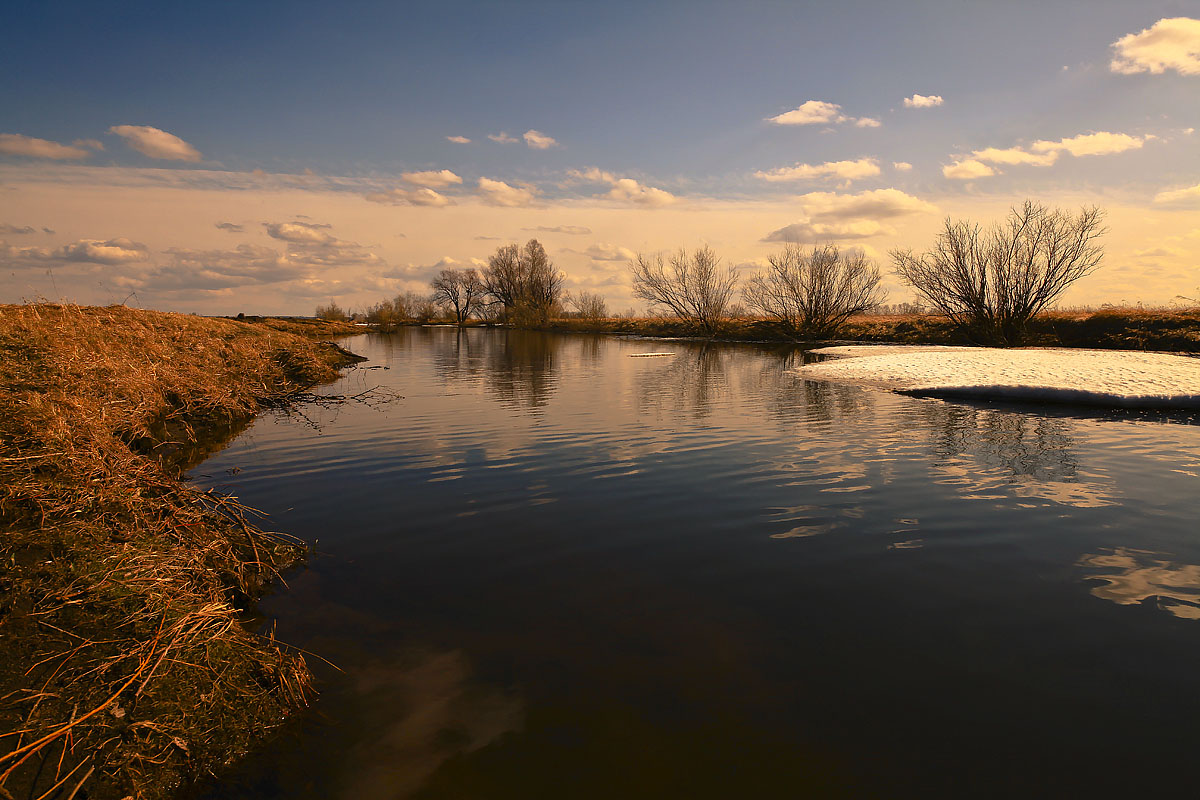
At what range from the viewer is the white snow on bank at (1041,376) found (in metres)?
16.8

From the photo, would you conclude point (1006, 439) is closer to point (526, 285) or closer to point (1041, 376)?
point (1041, 376)

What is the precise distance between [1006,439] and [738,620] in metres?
10.7

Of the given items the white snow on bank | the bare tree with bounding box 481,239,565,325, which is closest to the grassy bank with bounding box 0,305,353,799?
the white snow on bank

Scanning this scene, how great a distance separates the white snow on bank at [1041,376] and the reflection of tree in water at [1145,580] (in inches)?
507

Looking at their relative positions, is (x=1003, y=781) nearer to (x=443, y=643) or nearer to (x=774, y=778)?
(x=774, y=778)

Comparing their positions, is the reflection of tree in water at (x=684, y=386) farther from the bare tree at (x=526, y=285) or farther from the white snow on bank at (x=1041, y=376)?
the bare tree at (x=526, y=285)

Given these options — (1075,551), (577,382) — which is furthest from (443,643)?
(577,382)

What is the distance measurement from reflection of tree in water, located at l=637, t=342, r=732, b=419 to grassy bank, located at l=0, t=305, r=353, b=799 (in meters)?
12.1

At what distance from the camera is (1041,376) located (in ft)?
65.5

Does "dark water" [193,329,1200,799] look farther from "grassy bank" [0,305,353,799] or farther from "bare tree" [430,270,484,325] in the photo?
"bare tree" [430,270,484,325]

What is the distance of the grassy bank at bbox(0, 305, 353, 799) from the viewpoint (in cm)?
327

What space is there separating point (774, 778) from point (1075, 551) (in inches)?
218

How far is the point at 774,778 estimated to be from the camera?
3.59 m

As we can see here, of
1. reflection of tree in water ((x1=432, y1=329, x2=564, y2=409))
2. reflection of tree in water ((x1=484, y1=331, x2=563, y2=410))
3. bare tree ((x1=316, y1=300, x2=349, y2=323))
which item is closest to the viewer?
reflection of tree in water ((x1=484, y1=331, x2=563, y2=410))
